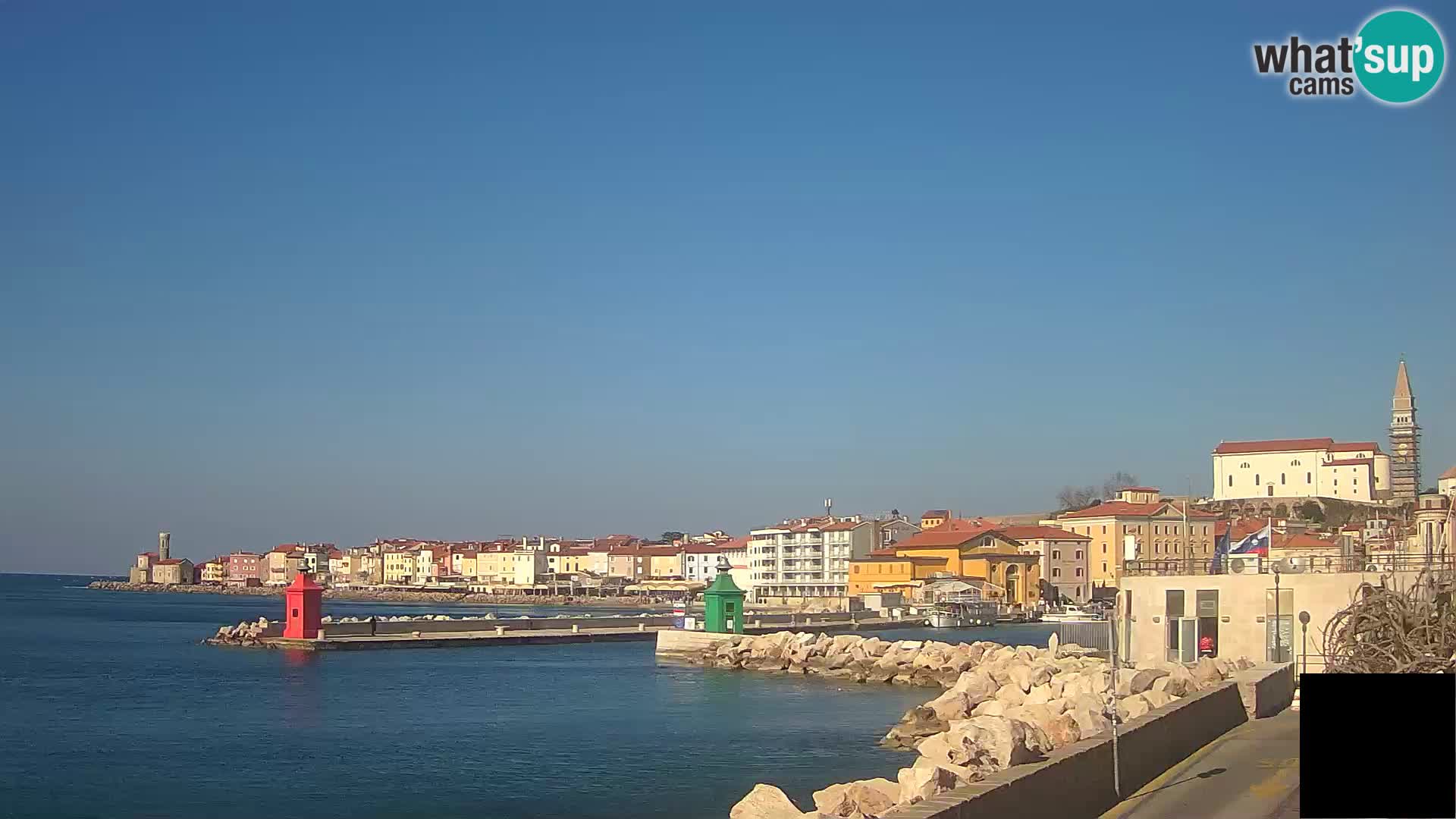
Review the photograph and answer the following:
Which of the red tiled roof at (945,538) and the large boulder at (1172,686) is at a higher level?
the large boulder at (1172,686)

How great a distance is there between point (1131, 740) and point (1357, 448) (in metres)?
120

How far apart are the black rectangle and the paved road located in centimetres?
506

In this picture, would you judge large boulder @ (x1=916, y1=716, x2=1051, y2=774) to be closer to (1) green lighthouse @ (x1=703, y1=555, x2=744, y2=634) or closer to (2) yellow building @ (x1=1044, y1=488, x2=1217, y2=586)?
(1) green lighthouse @ (x1=703, y1=555, x2=744, y2=634)

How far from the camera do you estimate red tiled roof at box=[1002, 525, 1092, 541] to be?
99500mm

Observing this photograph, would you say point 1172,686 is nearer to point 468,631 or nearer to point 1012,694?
point 1012,694

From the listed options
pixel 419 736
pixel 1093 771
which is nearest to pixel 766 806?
pixel 1093 771

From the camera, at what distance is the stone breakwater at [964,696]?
1414 cm

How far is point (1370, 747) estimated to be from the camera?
20.0 feet

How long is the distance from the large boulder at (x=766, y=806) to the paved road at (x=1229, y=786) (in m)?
3.99

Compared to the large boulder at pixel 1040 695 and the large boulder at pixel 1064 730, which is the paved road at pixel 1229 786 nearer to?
the large boulder at pixel 1064 730

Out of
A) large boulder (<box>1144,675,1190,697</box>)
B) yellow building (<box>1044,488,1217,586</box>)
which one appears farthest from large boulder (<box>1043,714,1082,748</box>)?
yellow building (<box>1044,488,1217,586</box>)

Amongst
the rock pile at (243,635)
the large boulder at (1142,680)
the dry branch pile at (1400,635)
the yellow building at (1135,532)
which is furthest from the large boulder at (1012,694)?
the yellow building at (1135,532)

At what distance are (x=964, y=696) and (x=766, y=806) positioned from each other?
13.6 meters

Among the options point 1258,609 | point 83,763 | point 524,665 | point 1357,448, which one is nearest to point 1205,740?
point 1258,609
